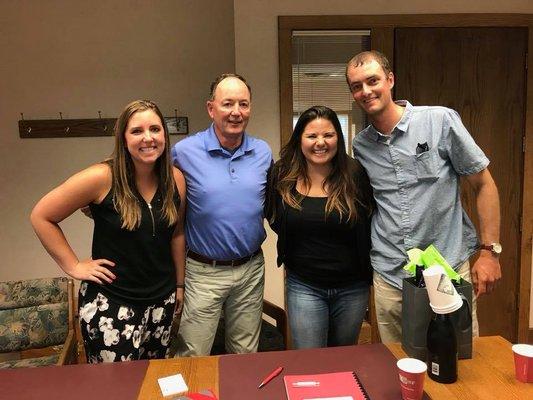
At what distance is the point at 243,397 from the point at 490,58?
2.68m

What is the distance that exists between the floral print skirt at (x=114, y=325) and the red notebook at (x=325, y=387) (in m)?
0.64

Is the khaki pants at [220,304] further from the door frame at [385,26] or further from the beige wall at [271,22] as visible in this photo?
the door frame at [385,26]

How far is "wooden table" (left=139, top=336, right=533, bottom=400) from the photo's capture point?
116 cm

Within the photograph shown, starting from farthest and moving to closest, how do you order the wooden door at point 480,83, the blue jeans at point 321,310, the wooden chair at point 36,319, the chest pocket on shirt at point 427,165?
the wooden door at point 480,83 < the wooden chair at point 36,319 < the blue jeans at point 321,310 < the chest pocket on shirt at point 427,165

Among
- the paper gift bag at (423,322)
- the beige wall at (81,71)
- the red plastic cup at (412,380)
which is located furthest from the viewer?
the beige wall at (81,71)

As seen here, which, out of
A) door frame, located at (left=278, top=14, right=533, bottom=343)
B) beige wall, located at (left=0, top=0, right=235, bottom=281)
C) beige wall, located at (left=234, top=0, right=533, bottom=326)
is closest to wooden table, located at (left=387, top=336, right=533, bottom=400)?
beige wall, located at (left=234, top=0, right=533, bottom=326)

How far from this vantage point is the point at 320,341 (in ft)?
6.04

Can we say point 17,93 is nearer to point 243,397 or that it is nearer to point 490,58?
point 243,397

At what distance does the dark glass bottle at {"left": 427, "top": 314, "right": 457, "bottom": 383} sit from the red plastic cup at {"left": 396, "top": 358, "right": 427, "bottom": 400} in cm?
12

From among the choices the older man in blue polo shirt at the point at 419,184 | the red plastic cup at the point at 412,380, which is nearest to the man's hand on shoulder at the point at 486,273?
the older man in blue polo shirt at the point at 419,184

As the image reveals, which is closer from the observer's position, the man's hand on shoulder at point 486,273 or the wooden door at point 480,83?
the man's hand on shoulder at point 486,273

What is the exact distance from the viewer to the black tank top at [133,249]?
5.26 ft

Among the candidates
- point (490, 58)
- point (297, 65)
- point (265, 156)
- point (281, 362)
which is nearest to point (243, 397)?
point (281, 362)

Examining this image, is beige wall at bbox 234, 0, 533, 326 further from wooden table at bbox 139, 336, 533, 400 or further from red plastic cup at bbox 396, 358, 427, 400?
red plastic cup at bbox 396, 358, 427, 400
